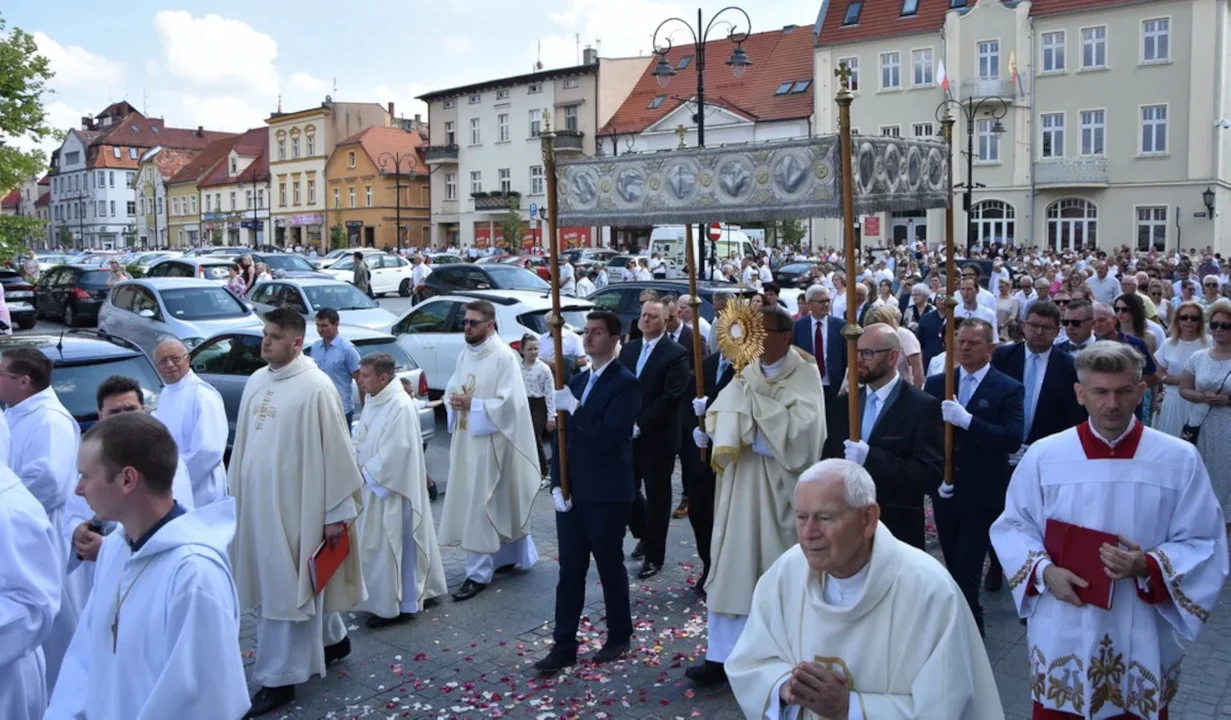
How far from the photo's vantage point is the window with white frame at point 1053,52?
4222 centimetres

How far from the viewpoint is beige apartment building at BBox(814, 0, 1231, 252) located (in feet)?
131

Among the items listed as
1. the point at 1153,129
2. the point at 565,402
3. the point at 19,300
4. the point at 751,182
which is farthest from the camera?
the point at 1153,129

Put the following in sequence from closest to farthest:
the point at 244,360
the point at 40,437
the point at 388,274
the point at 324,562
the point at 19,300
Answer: the point at 40,437 → the point at 324,562 → the point at 244,360 → the point at 19,300 → the point at 388,274

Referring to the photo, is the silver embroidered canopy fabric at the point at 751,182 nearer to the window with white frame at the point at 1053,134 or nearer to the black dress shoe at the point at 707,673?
the black dress shoe at the point at 707,673

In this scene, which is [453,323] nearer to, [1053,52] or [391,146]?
[1053,52]

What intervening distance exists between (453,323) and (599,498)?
28.6 ft

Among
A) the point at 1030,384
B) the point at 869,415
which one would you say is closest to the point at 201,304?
the point at 1030,384

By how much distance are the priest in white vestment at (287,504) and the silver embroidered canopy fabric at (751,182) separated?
6.48ft

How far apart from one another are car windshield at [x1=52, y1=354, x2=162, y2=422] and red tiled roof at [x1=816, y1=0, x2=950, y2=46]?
4148 centimetres

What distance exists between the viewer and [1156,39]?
132ft

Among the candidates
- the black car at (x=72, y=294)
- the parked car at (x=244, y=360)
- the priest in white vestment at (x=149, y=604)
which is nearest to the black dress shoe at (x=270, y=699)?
the priest in white vestment at (x=149, y=604)

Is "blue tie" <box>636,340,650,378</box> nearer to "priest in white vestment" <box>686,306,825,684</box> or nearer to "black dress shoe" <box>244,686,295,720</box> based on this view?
"priest in white vestment" <box>686,306,825,684</box>

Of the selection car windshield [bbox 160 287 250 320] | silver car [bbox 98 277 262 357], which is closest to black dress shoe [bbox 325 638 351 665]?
silver car [bbox 98 277 262 357]

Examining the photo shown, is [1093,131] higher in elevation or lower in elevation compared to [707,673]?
higher
